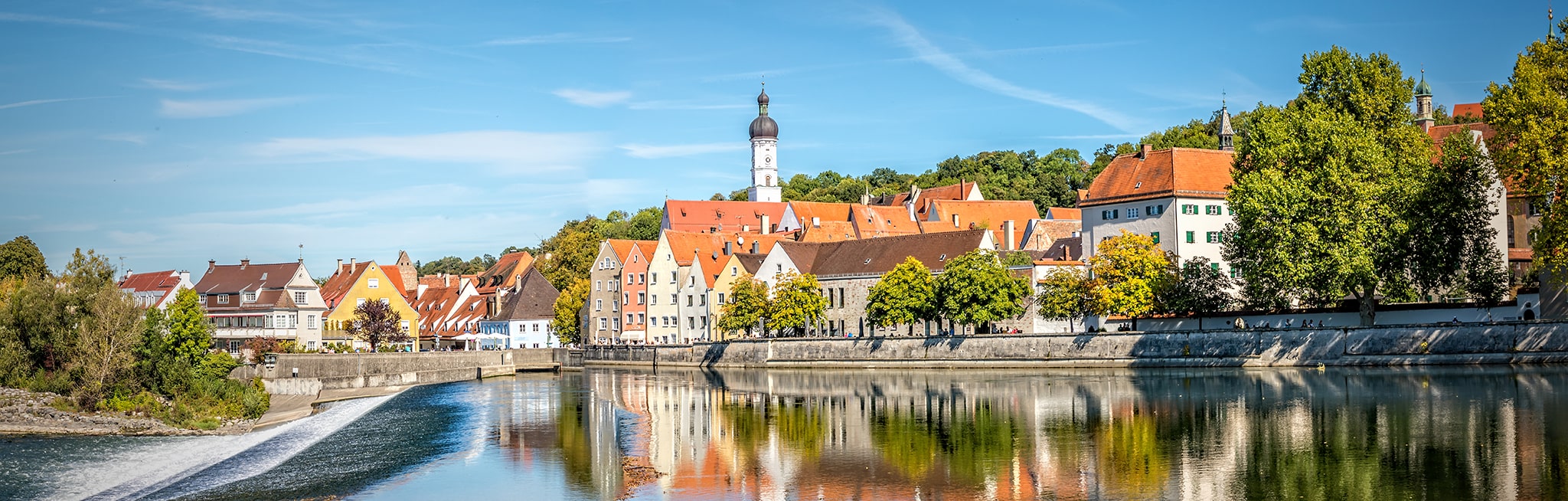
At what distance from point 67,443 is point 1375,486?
3717 cm

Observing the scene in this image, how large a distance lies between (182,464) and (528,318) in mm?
68686

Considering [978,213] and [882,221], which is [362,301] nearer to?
[882,221]

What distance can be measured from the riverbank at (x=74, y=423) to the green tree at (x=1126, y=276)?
37866 mm

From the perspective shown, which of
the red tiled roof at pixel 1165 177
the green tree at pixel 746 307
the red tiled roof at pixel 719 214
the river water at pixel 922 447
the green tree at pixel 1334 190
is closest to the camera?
the river water at pixel 922 447

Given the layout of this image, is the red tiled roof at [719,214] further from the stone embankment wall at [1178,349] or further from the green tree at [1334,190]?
the green tree at [1334,190]

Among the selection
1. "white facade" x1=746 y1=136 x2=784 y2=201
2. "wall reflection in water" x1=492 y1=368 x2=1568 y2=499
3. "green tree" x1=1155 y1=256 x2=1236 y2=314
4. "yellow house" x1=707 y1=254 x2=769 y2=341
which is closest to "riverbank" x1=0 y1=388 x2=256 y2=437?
"wall reflection in water" x1=492 y1=368 x2=1568 y2=499

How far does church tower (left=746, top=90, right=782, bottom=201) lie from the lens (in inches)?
6137

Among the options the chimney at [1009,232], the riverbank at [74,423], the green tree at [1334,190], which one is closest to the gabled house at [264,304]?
the riverbank at [74,423]

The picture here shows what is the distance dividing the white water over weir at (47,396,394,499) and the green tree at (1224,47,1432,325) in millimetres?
37026

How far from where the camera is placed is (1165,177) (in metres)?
74.1

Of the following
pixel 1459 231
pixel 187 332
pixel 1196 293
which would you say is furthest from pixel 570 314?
pixel 1459 231

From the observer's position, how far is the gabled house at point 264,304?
8475 cm

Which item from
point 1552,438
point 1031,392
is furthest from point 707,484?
point 1031,392

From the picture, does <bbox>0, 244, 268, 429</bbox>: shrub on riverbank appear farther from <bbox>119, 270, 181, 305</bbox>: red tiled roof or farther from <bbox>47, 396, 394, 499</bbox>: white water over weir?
<bbox>119, 270, 181, 305</bbox>: red tiled roof
